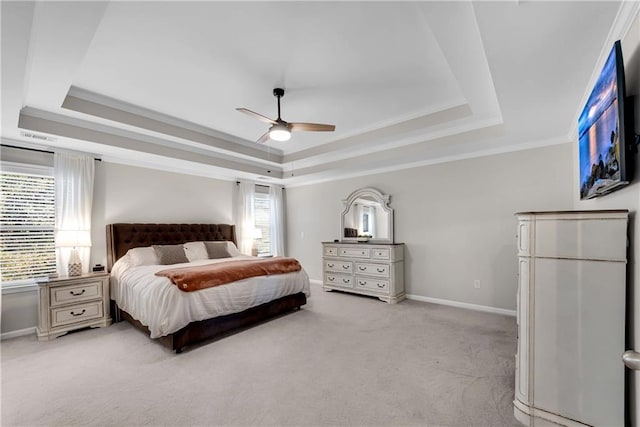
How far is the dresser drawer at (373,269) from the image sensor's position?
4.59m

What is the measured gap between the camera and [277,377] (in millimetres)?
2328

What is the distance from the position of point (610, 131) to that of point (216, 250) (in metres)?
4.85

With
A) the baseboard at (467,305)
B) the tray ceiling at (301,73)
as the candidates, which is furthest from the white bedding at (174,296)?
the baseboard at (467,305)

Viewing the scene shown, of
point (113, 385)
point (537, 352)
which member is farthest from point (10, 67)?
point (537, 352)

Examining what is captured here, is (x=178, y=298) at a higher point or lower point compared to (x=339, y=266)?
higher

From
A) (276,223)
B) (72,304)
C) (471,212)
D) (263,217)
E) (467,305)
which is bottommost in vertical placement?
(467,305)

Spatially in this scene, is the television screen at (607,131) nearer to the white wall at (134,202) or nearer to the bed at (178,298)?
the bed at (178,298)

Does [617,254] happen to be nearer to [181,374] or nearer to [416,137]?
[416,137]

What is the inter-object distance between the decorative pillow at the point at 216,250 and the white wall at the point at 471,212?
A: 286cm

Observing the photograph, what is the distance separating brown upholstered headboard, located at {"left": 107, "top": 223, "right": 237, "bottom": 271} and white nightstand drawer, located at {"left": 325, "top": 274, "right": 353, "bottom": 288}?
6.70 feet

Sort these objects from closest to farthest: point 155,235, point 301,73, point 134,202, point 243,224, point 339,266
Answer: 1. point 301,73
2. point 134,202
3. point 155,235
4. point 339,266
5. point 243,224

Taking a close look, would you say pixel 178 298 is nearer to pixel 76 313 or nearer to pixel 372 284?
pixel 76 313

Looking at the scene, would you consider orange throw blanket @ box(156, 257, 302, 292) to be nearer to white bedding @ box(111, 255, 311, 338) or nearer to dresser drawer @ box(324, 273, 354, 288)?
white bedding @ box(111, 255, 311, 338)

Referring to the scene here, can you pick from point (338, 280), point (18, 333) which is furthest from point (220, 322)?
point (338, 280)
